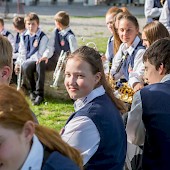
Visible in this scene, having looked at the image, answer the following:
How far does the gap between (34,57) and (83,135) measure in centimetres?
499

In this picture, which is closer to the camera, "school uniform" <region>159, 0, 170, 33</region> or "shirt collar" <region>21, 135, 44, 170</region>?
"shirt collar" <region>21, 135, 44, 170</region>

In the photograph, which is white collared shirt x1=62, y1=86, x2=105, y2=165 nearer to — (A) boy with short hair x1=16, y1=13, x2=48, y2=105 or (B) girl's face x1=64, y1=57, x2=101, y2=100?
(B) girl's face x1=64, y1=57, x2=101, y2=100

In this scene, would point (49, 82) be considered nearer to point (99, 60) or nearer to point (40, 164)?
point (99, 60)

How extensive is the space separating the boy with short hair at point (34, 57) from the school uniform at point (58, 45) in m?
0.11

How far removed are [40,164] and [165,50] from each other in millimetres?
1459

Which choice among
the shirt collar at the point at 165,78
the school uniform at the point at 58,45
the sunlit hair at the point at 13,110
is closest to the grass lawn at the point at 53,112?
the school uniform at the point at 58,45

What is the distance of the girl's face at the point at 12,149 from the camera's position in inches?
69.7

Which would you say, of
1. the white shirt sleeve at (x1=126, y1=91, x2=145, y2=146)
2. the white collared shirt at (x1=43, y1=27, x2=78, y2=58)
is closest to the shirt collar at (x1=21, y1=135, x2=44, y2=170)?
the white shirt sleeve at (x1=126, y1=91, x2=145, y2=146)

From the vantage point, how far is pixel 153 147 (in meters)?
3.02

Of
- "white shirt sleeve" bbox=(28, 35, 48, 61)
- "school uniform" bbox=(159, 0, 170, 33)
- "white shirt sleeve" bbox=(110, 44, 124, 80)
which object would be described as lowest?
"white shirt sleeve" bbox=(28, 35, 48, 61)

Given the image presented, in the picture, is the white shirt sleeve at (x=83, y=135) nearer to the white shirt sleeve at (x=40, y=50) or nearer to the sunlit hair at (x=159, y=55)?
the sunlit hair at (x=159, y=55)

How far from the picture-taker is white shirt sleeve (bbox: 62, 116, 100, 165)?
8.86 feet

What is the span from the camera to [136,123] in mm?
3109

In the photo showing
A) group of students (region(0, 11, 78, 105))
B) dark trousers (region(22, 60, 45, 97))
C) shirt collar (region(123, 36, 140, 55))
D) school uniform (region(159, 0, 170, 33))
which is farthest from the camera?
group of students (region(0, 11, 78, 105))
